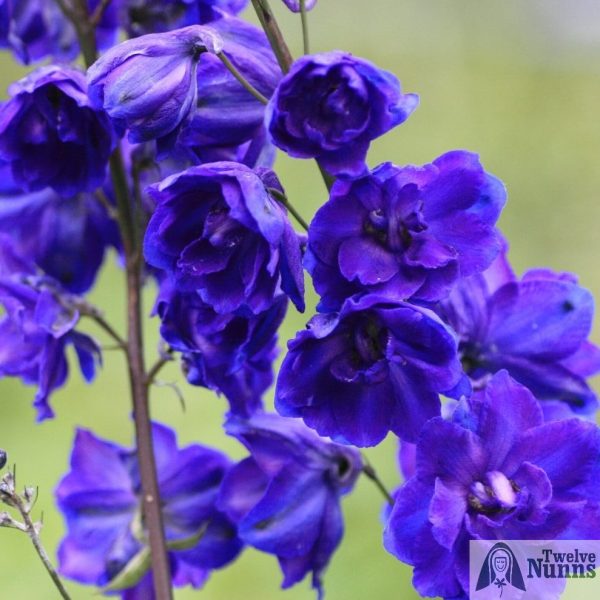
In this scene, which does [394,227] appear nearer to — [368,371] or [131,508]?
[368,371]

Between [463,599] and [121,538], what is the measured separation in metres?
0.27

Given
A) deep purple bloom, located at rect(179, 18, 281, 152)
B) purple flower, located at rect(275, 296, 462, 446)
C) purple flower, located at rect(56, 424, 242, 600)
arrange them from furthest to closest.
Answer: purple flower, located at rect(56, 424, 242, 600) → deep purple bloom, located at rect(179, 18, 281, 152) → purple flower, located at rect(275, 296, 462, 446)

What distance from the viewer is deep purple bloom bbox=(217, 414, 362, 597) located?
0.70 meters

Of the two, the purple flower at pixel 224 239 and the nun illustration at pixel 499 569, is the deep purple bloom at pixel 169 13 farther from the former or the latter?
the nun illustration at pixel 499 569

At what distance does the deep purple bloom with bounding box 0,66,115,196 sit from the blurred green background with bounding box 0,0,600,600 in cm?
59

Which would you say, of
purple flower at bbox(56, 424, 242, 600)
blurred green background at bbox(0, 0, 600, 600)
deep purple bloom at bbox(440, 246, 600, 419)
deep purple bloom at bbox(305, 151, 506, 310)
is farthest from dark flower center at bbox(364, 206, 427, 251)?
blurred green background at bbox(0, 0, 600, 600)

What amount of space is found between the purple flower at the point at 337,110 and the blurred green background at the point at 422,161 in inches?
29.5

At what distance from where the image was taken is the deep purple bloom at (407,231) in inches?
22.4

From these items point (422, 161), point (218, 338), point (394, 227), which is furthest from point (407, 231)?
point (422, 161)

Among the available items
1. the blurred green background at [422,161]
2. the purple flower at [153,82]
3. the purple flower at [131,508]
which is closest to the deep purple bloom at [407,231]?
the purple flower at [153,82]

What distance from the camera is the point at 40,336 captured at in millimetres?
761

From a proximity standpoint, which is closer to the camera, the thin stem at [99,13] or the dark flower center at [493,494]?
the dark flower center at [493,494]

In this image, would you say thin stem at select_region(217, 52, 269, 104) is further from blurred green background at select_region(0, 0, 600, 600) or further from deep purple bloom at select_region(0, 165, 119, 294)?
blurred green background at select_region(0, 0, 600, 600)

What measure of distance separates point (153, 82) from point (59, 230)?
0.74 ft
